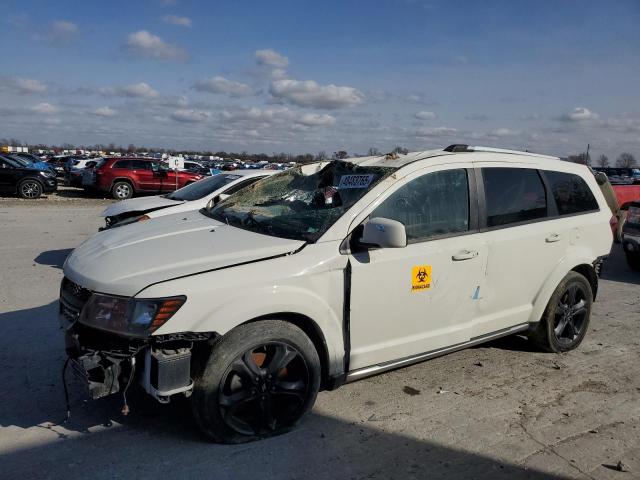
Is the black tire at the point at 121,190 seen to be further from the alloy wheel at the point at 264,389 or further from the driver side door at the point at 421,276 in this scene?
the alloy wheel at the point at 264,389

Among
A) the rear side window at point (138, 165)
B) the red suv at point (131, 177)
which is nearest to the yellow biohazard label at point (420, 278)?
the red suv at point (131, 177)

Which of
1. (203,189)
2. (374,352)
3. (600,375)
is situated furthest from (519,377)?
(203,189)

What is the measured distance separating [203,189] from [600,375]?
644 centimetres

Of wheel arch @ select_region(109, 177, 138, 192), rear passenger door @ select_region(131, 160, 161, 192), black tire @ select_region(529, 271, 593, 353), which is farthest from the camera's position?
rear passenger door @ select_region(131, 160, 161, 192)

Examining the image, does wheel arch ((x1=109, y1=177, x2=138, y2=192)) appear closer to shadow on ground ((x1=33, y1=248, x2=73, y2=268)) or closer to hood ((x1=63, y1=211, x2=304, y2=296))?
shadow on ground ((x1=33, y1=248, x2=73, y2=268))

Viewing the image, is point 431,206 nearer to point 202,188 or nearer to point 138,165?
point 202,188

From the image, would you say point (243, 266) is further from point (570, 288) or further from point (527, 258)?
point (570, 288)

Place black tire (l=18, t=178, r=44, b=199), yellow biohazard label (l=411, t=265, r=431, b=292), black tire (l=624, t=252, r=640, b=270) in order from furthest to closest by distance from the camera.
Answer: black tire (l=18, t=178, r=44, b=199)
black tire (l=624, t=252, r=640, b=270)
yellow biohazard label (l=411, t=265, r=431, b=292)

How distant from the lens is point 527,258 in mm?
4617

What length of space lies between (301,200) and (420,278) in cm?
106

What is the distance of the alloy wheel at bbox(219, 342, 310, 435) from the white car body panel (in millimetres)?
246

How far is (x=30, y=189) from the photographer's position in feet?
66.6

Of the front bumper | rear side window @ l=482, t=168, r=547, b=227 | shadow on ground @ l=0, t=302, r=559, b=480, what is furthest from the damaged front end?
the front bumper

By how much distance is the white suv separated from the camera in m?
3.15
